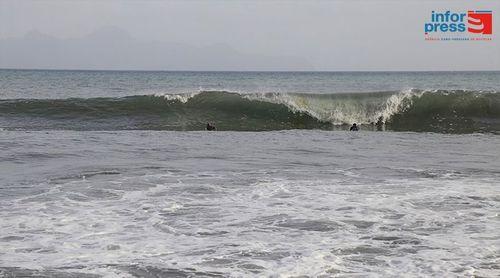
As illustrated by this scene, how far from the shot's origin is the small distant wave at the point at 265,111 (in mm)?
23688

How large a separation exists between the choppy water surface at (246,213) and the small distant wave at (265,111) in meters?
10.1

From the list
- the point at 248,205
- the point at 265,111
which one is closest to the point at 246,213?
the point at 248,205

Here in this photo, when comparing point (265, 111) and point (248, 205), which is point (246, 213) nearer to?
point (248, 205)

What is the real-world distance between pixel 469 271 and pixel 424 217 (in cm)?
198

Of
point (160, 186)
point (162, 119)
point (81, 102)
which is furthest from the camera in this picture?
point (81, 102)

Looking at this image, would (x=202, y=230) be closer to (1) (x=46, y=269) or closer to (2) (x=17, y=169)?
(1) (x=46, y=269)

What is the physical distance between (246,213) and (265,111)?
1868cm

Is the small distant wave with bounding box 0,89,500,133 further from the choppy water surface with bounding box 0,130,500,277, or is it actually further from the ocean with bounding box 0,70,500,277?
the choppy water surface with bounding box 0,130,500,277

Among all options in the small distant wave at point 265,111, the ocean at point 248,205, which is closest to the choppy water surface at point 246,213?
the ocean at point 248,205

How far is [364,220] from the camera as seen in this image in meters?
7.02

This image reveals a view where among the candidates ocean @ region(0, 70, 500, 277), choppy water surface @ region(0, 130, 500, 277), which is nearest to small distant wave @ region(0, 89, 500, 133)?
ocean @ region(0, 70, 500, 277)

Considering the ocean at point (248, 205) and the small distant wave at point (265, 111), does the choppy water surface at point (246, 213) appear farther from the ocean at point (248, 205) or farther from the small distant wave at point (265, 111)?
the small distant wave at point (265, 111)

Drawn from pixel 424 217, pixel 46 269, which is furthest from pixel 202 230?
pixel 424 217

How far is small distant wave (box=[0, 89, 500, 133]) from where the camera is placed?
23.7 metres
